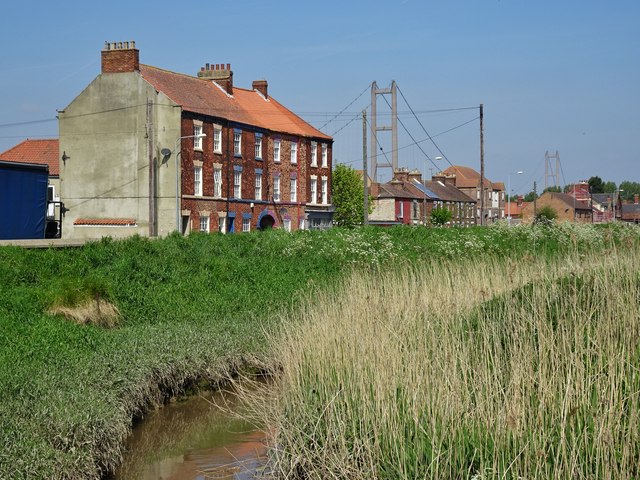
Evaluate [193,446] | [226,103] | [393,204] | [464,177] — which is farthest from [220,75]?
[464,177]

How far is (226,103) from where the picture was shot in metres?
47.6

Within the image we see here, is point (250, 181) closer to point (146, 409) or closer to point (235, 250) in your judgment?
point (235, 250)

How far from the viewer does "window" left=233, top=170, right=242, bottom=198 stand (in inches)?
1810

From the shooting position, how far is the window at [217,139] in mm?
44219

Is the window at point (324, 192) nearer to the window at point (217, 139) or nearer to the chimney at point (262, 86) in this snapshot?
the chimney at point (262, 86)

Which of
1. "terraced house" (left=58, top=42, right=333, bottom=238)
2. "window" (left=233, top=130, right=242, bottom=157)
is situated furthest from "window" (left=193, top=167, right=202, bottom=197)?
"window" (left=233, top=130, right=242, bottom=157)

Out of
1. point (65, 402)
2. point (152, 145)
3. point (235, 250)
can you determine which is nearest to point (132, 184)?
point (152, 145)

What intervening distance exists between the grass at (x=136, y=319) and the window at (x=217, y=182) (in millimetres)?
13940

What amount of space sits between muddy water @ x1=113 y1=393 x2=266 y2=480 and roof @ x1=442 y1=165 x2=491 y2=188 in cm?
9311

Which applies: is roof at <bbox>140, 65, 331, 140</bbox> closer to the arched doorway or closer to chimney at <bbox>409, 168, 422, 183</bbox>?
the arched doorway

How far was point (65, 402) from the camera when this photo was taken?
34.2 feet

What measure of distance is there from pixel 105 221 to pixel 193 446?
3064 centimetres

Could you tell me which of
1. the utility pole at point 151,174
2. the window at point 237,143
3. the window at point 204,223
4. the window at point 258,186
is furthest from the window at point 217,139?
the window at point 258,186

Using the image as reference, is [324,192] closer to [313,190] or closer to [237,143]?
[313,190]
